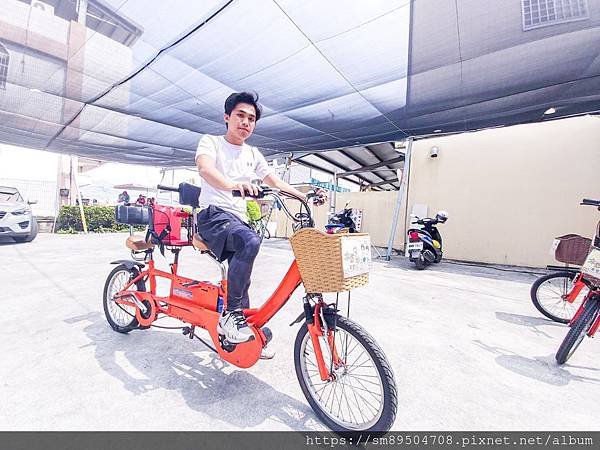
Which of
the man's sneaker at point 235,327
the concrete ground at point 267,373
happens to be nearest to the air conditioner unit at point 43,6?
the concrete ground at point 267,373

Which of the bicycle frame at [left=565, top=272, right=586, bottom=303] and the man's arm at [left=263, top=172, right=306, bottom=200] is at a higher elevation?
the man's arm at [left=263, top=172, right=306, bottom=200]

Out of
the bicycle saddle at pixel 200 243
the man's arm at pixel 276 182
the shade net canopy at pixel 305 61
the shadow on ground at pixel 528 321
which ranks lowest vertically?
the shadow on ground at pixel 528 321

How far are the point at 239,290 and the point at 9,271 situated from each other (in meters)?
4.76

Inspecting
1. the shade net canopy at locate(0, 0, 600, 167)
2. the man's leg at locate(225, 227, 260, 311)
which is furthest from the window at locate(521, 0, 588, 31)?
the man's leg at locate(225, 227, 260, 311)

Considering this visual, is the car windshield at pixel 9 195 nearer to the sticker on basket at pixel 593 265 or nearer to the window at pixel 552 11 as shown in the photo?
the window at pixel 552 11

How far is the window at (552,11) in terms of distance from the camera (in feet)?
8.00

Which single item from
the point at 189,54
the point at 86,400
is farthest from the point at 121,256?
the point at 86,400

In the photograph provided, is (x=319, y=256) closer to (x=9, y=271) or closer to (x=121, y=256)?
(x=9, y=271)

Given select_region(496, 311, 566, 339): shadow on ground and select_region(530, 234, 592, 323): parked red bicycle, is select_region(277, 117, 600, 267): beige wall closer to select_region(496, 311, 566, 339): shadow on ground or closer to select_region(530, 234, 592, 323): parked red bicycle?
select_region(530, 234, 592, 323): parked red bicycle

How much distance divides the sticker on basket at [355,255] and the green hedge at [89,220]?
34.0ft

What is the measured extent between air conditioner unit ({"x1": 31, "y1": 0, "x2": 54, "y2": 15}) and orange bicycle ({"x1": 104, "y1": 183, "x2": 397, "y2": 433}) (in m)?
2.28

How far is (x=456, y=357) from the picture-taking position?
2047mm

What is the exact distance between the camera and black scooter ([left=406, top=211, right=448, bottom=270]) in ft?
17.8

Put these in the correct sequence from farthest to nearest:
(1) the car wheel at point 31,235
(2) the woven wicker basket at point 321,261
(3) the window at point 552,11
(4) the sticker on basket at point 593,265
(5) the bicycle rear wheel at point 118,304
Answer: (1) the car wheel at point 31,235
(3) the window at point 552,11
(5) the bicycle rear wheel at point 118,304
(4) the sticker on basket at point 593,265
(2) the woven wicker basket at point 321,261
